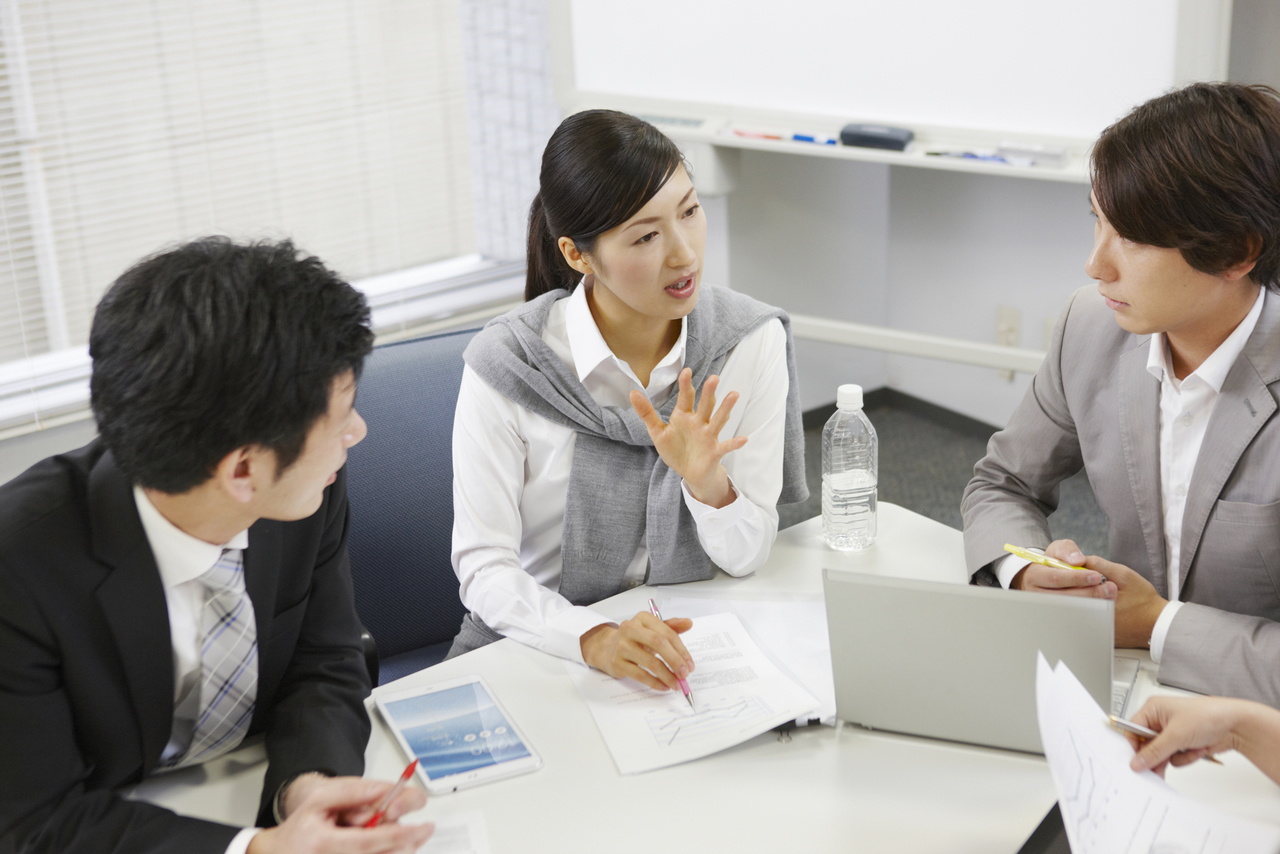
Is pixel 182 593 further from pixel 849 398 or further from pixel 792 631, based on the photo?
pixel 849 398

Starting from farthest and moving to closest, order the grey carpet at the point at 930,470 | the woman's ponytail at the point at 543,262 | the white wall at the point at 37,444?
the grey carpet at the point at 930,470 → the white wall at the point at 37,444 → the woman's ponytail at the point at 543,262

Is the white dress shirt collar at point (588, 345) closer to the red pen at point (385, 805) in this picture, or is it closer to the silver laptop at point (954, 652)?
the silver laptop at point (954, 652)

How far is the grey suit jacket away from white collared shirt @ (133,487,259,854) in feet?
3.04

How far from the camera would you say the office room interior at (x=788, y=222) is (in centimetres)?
297

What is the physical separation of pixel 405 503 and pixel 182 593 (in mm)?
640

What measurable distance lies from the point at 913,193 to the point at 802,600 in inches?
92.9

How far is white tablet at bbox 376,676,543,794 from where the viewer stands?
1.14 m

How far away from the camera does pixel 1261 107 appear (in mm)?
1252

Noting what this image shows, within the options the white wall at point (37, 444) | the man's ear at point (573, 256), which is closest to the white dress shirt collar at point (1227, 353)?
the man's ear at point (573, 256)

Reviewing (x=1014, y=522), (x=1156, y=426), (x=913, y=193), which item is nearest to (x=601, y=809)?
(x=1014, y=522)

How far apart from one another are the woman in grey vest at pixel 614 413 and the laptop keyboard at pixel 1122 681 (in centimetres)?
Answer: 46

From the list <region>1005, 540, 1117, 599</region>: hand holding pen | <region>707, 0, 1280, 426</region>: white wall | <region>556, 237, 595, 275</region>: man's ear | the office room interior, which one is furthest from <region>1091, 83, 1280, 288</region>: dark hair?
<region>707, 0, 1280, 426</region>: white wall

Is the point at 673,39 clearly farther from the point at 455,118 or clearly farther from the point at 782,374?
the point at 782,374

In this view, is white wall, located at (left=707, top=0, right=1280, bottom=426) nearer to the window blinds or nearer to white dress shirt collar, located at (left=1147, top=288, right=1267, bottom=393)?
the window blinds
